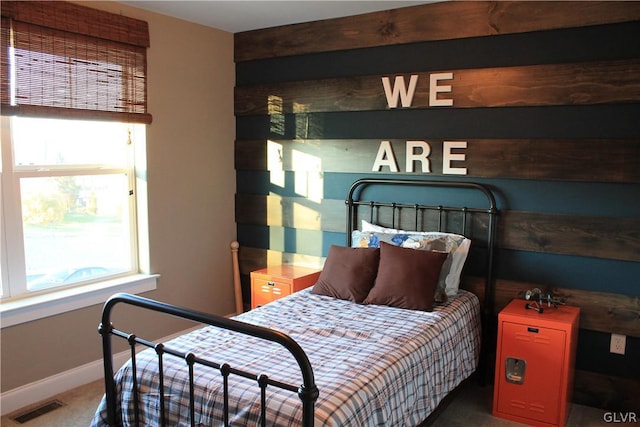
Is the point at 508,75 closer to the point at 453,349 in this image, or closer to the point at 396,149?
the point at 396,149

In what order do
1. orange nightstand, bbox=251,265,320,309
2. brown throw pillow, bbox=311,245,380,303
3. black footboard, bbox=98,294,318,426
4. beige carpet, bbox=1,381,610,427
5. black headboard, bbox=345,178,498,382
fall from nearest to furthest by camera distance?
black footboard, bbox=98,294,318,426 < beige carpet, bbox=1,381,610,427 < brown throw pillow, bbox=311,245,380,303 < black headboard, bbox=345,178,498,382 < orange nightstand, bbox=251,265,320,309

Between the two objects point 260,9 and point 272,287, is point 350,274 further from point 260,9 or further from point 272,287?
point 260,9

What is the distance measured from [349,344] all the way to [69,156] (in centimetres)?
213

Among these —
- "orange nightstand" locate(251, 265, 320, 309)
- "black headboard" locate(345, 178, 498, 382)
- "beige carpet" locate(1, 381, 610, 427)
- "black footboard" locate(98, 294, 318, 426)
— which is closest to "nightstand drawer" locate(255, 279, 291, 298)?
"orange nightstand" locate(251, 265, 320, 309)

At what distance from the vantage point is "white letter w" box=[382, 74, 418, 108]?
3537 millimetres

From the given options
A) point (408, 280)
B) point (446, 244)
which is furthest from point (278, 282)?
point (446, 244)

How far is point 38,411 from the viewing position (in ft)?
10.1

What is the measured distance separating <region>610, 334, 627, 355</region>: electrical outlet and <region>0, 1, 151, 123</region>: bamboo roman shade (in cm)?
318

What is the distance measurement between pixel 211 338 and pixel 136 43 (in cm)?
208

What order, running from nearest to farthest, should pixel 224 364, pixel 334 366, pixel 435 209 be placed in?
pixel 224 364 → pixel 334 366 → pixel 435 209

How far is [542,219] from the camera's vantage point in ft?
10.5

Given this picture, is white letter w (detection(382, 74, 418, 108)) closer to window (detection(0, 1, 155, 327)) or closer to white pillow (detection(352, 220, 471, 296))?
white pillow (detection(352, 220, 471, 296))

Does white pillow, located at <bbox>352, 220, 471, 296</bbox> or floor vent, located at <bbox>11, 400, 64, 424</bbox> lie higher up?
white pillow, located at <bbox>352, 220, 471, 296</bbox>

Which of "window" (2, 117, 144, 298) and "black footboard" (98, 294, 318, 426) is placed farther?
"window" (2, 117, 144, 298)
